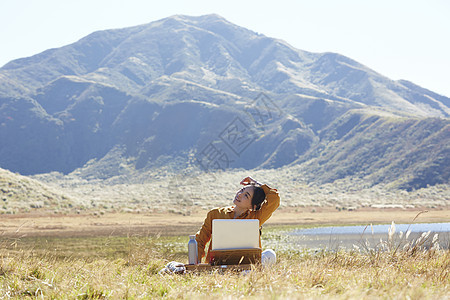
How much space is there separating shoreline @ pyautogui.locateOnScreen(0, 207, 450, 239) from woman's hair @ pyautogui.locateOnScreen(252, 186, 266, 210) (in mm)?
12734

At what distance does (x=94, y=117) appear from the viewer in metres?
140

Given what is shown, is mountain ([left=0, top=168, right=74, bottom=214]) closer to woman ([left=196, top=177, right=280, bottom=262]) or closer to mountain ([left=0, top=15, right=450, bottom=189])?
woman ([left=196, top=177, right=280, bottom=262])

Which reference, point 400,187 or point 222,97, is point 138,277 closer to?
point 400,187

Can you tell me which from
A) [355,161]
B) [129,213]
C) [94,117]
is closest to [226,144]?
[355,161]

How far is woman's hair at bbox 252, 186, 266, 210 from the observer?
5.91 metres

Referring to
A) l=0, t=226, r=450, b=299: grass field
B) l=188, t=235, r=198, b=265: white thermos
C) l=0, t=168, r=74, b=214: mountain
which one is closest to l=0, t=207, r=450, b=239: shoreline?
l=0, t=168, r=74, b=214: mountain

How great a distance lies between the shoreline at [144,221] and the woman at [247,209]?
1241cm

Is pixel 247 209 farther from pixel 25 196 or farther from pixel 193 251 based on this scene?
pixel 25 196

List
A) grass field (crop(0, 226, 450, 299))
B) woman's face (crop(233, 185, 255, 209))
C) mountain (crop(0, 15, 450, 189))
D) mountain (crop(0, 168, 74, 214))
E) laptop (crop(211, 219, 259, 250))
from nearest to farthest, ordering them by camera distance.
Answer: grass field (crop(0, 226, 450, 299)), laptop (crop(211, 219, 259, 250)), woman's face (crop(233, 185, 255, 209)), mountain (crop(0, 168, 74, 214)), mountain (crop(0, 15, 450, 189))

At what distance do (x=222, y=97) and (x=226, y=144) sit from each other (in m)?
27.3

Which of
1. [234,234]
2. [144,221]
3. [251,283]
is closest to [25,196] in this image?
[144,221]

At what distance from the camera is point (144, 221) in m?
32.1

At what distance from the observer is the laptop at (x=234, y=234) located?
5.24 meters

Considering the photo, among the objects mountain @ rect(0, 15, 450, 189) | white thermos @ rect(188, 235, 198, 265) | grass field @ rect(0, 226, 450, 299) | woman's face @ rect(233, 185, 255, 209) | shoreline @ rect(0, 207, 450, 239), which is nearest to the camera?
grass field @ rect(0, 226, 450, 299)
